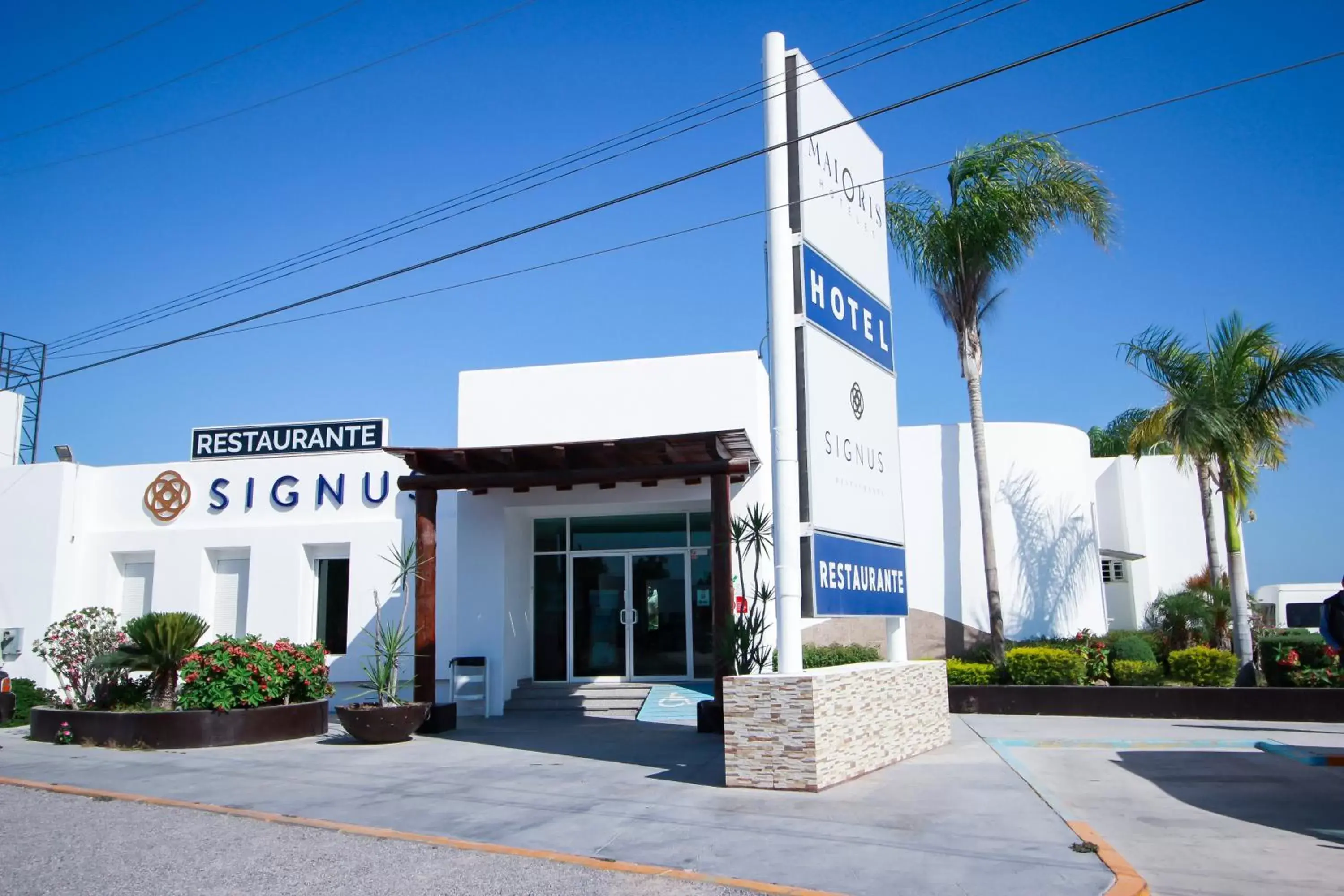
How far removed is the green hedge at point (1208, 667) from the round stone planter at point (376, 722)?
11.6 meters

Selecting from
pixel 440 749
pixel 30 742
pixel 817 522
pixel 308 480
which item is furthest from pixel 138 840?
pixel 308 480

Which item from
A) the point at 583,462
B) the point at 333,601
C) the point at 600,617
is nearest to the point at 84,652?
the point at 333,601

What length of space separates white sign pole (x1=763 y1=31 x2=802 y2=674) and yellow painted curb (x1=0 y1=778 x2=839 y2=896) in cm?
327

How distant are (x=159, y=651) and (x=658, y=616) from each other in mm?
7972

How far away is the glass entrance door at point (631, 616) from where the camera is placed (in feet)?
59.4

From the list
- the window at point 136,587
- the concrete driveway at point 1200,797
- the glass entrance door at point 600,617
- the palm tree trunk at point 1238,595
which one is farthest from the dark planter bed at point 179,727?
the palm tree trunk at point 1238,595

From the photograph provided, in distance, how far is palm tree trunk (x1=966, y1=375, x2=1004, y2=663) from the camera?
58.7ft

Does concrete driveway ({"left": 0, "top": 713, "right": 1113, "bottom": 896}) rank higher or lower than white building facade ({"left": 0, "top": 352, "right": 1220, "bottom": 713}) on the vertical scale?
lower

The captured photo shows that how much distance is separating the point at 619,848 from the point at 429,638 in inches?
329

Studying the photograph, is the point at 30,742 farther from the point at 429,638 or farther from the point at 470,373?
the point at 470,373

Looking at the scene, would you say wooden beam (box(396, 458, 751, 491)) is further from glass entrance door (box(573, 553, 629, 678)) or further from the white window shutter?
the white window shutter

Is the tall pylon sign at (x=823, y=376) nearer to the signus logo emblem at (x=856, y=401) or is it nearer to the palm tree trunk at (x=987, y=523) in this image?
the signus logo emblem at (x=856, y=401)

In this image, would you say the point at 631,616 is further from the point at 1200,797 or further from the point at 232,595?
the point at 1200,797

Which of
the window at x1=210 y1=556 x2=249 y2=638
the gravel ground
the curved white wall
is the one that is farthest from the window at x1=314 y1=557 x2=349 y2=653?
the gravel ground
